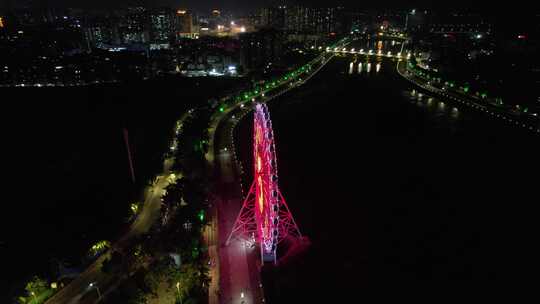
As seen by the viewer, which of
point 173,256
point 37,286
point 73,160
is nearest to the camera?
point 37,286

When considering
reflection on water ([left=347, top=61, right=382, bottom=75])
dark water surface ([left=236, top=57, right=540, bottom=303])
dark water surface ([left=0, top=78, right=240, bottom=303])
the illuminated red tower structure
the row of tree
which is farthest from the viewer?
reflection on water ([left=347, top=61, right=382, bottom=75])

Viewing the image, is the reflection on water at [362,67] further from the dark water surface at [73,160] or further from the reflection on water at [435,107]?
the dark water surface at [73,160]

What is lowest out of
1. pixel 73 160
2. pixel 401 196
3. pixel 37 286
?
pixel 73 160

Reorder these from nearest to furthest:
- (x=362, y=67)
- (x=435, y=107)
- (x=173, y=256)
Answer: (x=173, y=256) → (x=435, y=107) → (x=362, y=67)

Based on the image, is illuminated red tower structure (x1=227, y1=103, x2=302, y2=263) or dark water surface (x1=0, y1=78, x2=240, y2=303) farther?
dark water surface (x1=0, y1=78, x2=240, y2=303)

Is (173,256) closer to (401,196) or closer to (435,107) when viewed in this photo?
(401,196)

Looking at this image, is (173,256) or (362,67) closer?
(173,256)

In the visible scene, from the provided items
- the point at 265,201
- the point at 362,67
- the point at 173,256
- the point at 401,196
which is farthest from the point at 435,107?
the point at 173,256

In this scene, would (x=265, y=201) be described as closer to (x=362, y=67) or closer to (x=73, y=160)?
(x=73, y=160)

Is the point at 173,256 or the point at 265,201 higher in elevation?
the point at 265,201

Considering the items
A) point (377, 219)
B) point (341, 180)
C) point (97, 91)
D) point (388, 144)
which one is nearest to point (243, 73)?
point (97, 91)

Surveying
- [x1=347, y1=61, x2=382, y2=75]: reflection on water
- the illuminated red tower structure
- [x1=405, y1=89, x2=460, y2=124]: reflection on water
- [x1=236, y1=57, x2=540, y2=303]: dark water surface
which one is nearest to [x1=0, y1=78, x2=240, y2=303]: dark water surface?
the illuminated red tower structure

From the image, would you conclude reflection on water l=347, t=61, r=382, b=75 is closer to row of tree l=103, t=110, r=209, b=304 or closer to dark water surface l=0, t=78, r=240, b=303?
dark water surface l=0, t=78, r=240, b=303
